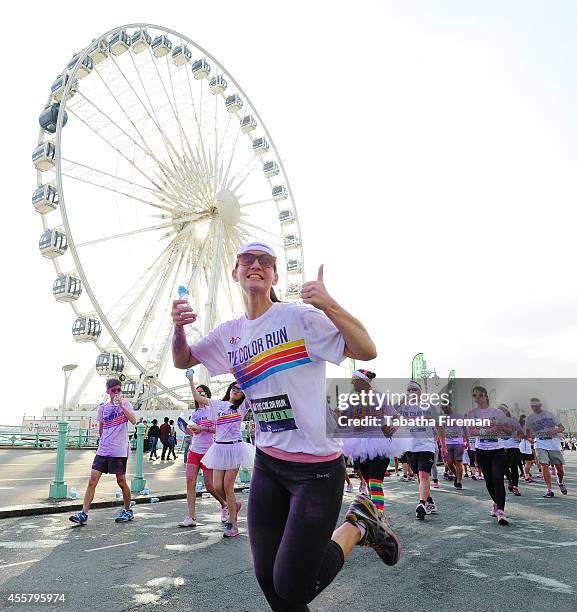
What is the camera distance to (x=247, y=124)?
101ft

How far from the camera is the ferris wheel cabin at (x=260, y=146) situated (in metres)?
31.3

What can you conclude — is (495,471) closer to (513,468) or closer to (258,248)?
(513,468)

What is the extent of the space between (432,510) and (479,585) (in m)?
4.04

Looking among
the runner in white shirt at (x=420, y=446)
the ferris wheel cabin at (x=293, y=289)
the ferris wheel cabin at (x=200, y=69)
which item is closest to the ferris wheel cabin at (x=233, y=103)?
the ferris wheel cabin at (x=200, y=69)

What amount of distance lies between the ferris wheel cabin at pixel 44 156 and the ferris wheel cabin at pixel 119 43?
19.4 feet

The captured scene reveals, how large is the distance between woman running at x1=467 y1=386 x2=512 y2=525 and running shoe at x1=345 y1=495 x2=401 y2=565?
186 inches

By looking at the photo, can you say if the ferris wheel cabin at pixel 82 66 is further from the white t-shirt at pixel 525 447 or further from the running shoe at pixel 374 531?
the running shoe at pixel 374 531

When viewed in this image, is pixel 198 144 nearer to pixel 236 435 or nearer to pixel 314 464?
pixel 236 435

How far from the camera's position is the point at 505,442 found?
24.5ft

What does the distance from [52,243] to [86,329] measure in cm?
355

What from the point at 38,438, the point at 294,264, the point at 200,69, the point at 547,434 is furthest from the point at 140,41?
the point at 547,434

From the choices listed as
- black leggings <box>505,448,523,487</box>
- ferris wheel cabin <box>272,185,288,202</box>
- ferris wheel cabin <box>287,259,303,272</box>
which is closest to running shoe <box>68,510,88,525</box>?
black leggings <box>505,448,523,487</box>

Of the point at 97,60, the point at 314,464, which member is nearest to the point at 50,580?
the point at 314,464

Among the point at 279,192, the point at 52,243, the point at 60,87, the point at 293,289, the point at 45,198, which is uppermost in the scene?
the point at 60,87
